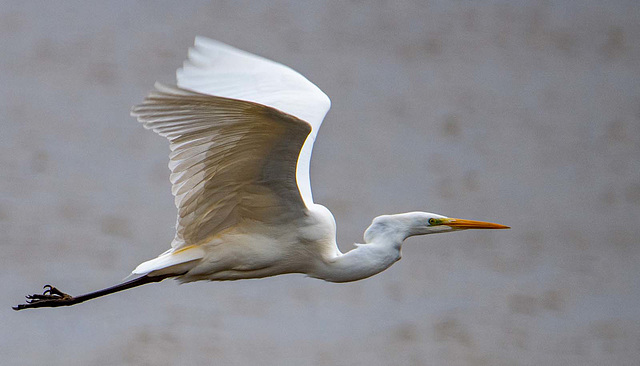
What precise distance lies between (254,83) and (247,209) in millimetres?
347

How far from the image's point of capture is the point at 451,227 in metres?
2.07

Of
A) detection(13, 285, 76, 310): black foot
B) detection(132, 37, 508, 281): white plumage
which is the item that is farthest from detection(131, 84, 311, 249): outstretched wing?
detection(13, 285, 76, 310): black foot

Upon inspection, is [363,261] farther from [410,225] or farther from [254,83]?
[254,83]

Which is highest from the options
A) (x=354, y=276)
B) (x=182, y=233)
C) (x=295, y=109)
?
(x=295, y=109)

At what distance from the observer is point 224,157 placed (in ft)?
5.88

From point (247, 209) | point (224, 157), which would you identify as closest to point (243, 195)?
point (247, 209)

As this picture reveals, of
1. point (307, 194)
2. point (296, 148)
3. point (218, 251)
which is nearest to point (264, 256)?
point (218, 251)

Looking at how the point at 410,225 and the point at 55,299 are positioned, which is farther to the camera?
the point at 55,299

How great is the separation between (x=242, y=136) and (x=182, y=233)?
1.43ft

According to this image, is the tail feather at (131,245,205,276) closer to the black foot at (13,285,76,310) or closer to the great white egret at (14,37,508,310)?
the great white egret at (14,37,508,310)

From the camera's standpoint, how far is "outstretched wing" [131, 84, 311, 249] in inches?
61.4

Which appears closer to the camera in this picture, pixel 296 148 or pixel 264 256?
pixel 296 148

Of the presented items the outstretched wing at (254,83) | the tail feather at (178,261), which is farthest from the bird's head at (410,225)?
the tail feather at (178,261)

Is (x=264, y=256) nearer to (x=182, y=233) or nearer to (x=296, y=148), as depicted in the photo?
(x=182, y=233)
